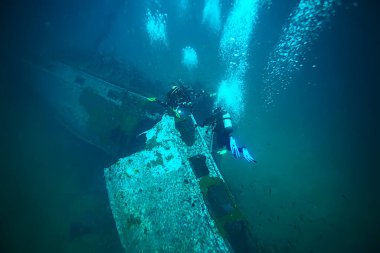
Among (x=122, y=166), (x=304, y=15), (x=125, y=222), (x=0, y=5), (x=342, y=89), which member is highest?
(x=304, y=15)

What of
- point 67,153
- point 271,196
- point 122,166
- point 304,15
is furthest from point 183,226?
point 304,15

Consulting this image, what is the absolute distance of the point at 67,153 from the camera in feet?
25.2

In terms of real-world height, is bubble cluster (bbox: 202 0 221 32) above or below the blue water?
above

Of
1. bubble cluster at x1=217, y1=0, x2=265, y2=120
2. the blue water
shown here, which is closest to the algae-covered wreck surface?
the blue water

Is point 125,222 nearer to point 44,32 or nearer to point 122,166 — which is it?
point 122,166

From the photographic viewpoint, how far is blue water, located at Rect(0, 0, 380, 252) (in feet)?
20.8

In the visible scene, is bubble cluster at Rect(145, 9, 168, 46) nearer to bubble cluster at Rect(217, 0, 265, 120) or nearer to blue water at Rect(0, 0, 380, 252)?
blue water at Rect(0, 0, 380, 252)

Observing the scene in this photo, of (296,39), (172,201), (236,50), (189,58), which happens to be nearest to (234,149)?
(172,201)

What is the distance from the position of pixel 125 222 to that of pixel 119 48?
553 inches

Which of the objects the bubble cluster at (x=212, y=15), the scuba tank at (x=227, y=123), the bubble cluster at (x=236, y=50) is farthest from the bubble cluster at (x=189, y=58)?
the scuba tank at (x=227, y=123)

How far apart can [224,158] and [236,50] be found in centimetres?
1499

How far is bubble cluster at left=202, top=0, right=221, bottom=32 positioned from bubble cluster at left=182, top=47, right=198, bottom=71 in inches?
137

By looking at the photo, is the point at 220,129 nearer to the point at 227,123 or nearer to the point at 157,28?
the point at 227,123

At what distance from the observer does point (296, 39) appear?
26969 millimetres
